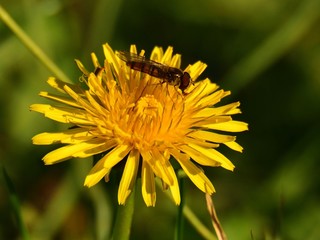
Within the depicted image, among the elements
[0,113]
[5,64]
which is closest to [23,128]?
[0,113]

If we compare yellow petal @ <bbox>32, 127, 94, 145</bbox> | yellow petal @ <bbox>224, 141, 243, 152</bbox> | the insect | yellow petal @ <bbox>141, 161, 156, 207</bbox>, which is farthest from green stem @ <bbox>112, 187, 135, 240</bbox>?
the insect

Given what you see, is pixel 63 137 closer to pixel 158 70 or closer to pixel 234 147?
pixel 158 70

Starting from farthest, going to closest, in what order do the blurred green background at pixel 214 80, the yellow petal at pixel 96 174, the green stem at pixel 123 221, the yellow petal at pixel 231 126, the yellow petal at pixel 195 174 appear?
1. the blurred green background at pixel 214 80
2. the yellow petal at pixel 231 126
3. the green stem at pixel 123 221
4. the yellow petal at pixel 195 174
5. the yellow petal at pixel 96 174

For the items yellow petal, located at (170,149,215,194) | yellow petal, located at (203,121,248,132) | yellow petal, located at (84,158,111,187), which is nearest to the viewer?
yellow petal, located at (84,158,111,187)

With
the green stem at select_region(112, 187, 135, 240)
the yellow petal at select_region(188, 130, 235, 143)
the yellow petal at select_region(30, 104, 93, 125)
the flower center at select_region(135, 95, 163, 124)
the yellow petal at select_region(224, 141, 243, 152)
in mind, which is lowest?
the green stem at select_region(112, 187, 135, 240)

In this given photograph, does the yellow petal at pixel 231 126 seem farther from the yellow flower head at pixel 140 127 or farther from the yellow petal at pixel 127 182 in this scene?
the yellow petal at pixel 127 182

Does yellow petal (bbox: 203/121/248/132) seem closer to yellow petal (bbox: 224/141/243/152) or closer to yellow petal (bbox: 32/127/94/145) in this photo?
yellow petal (bbox: 224/141/243/152)

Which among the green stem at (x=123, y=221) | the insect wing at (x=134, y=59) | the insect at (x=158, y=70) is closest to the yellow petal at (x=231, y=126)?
the insect at (x=158, y=70)
